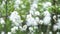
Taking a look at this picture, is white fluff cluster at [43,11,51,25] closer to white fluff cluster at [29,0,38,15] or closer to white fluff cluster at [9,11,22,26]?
white fluff cluster at [29,0,38,15]

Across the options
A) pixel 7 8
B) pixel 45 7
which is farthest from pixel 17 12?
pixel 45 7

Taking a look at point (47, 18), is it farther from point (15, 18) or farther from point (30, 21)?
point (15, 18)

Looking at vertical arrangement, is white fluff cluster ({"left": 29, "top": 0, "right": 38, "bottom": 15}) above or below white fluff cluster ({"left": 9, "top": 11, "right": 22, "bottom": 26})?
above

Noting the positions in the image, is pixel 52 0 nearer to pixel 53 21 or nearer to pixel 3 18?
pixel 53 21

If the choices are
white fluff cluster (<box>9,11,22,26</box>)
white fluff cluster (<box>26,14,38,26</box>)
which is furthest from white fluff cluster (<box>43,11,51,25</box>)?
white fluff cluster (<box>9,11,22,26</box>)

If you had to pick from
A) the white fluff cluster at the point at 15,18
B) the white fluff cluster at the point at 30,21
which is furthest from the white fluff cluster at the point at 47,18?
the white fluff cluster at the point at 15,18

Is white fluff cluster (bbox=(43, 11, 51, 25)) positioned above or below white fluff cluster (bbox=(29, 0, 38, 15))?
below

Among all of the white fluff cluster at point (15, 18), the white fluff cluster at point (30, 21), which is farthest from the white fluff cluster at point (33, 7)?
the white fluff cluster at point (15, 18)

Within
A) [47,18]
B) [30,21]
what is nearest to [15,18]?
[30,21]

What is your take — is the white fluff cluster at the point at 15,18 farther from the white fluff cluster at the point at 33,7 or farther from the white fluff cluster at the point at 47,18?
the white fluff cluster at the point at 47,18

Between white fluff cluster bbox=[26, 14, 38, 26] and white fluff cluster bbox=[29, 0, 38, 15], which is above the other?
white fluff cluster bbox=[29, 0, 38, 15]

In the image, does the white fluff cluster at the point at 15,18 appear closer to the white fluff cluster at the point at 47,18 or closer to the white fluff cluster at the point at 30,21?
the white fluff cluster at the point at 30,21

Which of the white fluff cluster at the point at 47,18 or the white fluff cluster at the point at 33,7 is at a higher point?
the white fluff cluster at the point at 33,7

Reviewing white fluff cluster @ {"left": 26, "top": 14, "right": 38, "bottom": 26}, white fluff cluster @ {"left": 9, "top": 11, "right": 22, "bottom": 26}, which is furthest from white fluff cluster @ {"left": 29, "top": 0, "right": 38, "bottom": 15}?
white fluff cluster @ {"left": 9, "top": 11, "right": 22, "bottom": 26}
